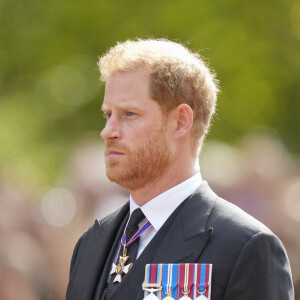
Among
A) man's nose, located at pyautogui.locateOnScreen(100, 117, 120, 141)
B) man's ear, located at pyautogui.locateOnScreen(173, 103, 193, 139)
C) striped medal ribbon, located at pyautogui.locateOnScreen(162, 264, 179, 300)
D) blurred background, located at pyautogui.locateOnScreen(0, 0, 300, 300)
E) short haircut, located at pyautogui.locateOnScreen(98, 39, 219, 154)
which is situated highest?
blurred background, located at pyautogui.locateOnScreen(0, 0, 300, 300)

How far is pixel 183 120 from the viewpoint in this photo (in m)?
4.27

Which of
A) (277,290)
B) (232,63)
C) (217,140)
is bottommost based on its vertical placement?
(277,290)

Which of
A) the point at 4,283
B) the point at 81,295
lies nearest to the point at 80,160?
the point at 4,283

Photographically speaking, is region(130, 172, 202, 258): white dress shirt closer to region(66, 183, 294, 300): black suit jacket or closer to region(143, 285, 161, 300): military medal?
region(66, 183, 294, 300): black suit jacket

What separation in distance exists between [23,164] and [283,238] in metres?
4.55

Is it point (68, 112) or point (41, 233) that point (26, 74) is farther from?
point (41, 233)

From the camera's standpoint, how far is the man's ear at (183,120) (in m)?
4.25

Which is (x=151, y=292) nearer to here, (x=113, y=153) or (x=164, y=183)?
(x=164, y=183)

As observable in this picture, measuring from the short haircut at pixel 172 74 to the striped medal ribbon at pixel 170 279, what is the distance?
2.01 ft

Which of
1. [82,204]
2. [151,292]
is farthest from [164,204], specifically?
[82,204]

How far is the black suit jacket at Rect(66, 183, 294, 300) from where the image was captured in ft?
12.7

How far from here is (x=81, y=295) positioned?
4340mm

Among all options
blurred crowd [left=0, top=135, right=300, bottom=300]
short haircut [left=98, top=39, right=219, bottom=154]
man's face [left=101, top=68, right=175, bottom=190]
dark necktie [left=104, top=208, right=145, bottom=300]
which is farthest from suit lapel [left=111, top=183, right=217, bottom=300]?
blurred crowd [left=0, top=135, right=300, bottom=300]

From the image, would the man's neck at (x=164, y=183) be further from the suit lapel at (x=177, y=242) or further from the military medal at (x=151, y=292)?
the military medal at (x=151, y=292)
